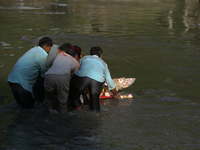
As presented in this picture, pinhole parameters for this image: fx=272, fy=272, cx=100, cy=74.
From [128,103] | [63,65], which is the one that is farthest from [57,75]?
[128,103]

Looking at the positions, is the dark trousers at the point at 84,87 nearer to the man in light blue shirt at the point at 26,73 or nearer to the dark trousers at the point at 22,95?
the man in light blue shirt at the point at 26,73

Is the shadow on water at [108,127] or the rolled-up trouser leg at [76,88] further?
the rolled-up trouser leg at [76,88]

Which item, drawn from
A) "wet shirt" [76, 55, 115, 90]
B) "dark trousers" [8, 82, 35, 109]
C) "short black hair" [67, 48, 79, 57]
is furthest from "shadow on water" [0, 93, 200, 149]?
"short black hair" [67, 48, 79, 57]

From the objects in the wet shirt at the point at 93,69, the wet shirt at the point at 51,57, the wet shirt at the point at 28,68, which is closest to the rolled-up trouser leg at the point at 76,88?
the wet shirt at the point at 93,69

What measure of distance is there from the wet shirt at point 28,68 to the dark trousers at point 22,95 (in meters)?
0.07

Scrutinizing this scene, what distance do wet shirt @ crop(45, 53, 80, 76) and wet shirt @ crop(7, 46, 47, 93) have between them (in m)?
0.37

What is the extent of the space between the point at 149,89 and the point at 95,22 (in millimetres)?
12600

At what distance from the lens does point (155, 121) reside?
5625mm

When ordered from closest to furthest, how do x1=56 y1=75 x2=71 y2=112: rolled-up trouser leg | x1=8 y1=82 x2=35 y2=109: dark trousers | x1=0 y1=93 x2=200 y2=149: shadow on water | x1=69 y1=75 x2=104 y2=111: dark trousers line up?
1. x1=0 y1=93 x2=200 y2=149: shadow on water
2. x1=56 y1=75 x2=71 y2=112: rolled-up trouser leg
3. x1=8 y1=82 x2=35 y2=109: dark trousers
4. x1=69 y1=75 x2=104 y2=111: dark trousers

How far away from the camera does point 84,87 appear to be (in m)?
5.82

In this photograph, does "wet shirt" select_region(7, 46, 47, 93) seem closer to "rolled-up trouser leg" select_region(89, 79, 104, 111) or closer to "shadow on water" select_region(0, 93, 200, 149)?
"shadow on water" select_region(0, 93, 200, 149)

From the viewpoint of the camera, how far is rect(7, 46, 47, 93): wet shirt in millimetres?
5617

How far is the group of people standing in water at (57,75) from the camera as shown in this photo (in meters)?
5.44

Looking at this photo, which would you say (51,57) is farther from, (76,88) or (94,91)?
(94,91)
